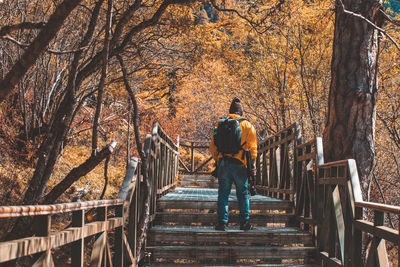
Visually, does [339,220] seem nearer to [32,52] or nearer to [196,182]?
[32,52]

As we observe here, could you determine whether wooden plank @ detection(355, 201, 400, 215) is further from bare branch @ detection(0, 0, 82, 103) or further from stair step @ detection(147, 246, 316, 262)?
bare branch @ detection(0, 0, 82, 103)

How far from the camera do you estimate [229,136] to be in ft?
18.6

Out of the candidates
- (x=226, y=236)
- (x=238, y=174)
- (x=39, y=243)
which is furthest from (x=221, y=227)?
(x=39, y=243)

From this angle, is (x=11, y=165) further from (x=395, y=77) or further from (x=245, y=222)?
(x=395, y=77)

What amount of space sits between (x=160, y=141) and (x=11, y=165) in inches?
194

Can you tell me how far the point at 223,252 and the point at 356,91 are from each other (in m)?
2.77

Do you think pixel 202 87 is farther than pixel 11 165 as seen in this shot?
Yes

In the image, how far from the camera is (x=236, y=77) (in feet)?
40.5

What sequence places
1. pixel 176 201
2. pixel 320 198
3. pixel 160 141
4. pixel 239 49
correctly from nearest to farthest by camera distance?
1. pixel 320 198
2. pixel 176 201
3. pixel 160 141
4. pixel 239 49

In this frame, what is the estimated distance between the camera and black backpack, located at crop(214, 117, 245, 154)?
5672 millimetres

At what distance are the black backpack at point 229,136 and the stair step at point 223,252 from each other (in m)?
1.33

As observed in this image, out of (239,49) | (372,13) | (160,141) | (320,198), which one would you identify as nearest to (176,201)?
(160,141)

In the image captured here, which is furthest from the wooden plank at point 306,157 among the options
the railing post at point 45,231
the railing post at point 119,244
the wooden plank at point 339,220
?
the railing post at point 45,231

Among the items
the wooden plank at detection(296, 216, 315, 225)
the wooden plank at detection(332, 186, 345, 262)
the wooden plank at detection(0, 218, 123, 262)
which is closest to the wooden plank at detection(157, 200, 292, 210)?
the wooden plank at detection(296, 216, 315, 225)
